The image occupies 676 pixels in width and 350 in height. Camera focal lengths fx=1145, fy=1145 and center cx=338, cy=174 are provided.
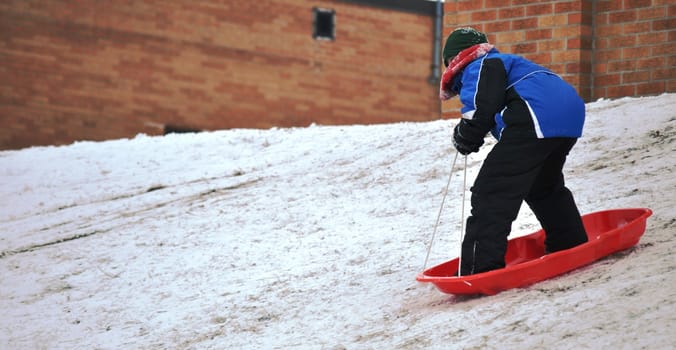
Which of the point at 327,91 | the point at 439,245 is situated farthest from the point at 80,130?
the point at 439,245

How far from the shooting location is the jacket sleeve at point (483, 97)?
5723 mm

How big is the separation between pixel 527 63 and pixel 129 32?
15.0 metres

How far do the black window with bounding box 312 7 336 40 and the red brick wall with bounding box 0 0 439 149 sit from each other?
0.11 metres

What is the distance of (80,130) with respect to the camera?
1958cm

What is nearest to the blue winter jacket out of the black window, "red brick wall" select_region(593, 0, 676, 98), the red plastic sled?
the red plastic sled

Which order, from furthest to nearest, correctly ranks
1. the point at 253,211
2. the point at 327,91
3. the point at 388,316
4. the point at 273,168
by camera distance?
1. the point at 327,91
2. the point at 273,168
3. the point at 253,211
4. the point at 388,316

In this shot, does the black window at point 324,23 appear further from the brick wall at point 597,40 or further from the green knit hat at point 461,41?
the green knit hat at point 461,41

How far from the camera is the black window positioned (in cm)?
2216

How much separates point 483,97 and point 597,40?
473 cm

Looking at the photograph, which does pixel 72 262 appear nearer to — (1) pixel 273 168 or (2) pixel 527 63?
(1) pixel 273 168

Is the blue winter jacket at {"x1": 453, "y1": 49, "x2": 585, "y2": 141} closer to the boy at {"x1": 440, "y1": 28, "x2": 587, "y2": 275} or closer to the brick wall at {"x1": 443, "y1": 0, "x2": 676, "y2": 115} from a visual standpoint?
the boy at {"x1": 440, "y1": 28, "x2": 587, "y2": 275}

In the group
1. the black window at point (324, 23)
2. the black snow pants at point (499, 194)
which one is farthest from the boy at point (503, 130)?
the black window at point (324, 23)

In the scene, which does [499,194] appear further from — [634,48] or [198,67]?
[198,67]

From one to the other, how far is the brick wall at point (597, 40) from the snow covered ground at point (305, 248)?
0.64m
